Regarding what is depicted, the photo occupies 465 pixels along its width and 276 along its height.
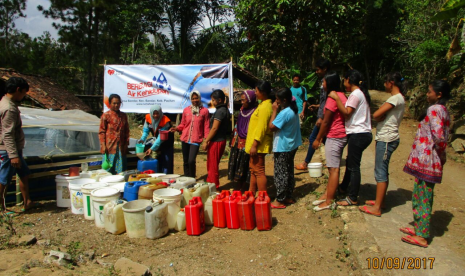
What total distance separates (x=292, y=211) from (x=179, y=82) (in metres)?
5.01

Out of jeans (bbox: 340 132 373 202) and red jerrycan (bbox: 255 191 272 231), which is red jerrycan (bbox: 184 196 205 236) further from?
jeans (bbox: 340 132 373 202)

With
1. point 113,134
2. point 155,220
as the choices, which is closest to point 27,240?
point 155,220

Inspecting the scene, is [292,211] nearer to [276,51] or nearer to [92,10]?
[276,51]

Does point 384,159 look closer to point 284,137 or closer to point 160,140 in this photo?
point 284,137

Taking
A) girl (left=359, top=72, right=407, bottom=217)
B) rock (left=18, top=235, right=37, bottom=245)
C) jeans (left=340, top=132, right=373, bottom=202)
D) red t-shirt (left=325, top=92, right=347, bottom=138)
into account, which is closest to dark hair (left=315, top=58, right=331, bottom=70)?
red t-shirt (left=325, top=92, right=347, bottom=138)

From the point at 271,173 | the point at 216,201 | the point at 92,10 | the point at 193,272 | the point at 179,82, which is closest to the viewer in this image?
the point at 193,272

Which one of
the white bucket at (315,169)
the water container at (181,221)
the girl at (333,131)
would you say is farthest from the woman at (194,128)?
the girl at (333,131)

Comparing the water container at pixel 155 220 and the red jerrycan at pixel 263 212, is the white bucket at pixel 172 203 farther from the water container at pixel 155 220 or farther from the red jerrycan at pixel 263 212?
the red jerrycan at pixel 263 212

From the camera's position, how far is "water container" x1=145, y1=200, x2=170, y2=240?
12.0 ft

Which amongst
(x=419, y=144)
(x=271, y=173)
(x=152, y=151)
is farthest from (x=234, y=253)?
(x=271, y=173)

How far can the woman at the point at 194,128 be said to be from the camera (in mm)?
5199

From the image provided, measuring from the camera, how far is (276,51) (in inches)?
449

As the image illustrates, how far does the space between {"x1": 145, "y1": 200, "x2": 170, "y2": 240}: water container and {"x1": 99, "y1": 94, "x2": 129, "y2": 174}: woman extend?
167cm

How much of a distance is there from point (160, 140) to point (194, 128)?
669 mm
